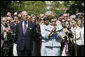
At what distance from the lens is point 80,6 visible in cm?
2011

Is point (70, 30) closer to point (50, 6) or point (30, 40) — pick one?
point (30, 40)

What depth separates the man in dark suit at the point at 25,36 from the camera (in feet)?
39.9

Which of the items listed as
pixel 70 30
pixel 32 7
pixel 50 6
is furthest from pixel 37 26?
pixel 50 6

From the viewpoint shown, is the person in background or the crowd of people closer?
the crowd of people

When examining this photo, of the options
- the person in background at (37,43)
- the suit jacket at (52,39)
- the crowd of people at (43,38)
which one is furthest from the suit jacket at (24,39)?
the suit jacket at (52,39)

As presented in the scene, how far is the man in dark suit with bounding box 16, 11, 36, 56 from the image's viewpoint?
12.2m

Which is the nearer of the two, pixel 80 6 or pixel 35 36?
pixel 35 36

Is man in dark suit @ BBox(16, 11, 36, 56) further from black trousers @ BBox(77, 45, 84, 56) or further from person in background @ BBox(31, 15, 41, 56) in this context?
black trousers @ BBox(77, 45, 84, 56)

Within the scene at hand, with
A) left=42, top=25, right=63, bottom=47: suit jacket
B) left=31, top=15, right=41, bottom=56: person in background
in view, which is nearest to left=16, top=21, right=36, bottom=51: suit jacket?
left=31, top=15, right=41, bottom=56: person in background

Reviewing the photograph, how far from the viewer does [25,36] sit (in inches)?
479

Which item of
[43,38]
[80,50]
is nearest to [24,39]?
[43,38]

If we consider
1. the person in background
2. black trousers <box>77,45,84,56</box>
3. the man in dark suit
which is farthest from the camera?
black trousers <box>77,45,84,56</box>

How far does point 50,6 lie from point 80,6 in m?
51.7

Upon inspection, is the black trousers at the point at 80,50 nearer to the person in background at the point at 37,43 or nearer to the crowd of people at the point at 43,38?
the crowd of people at the point at 43,38
